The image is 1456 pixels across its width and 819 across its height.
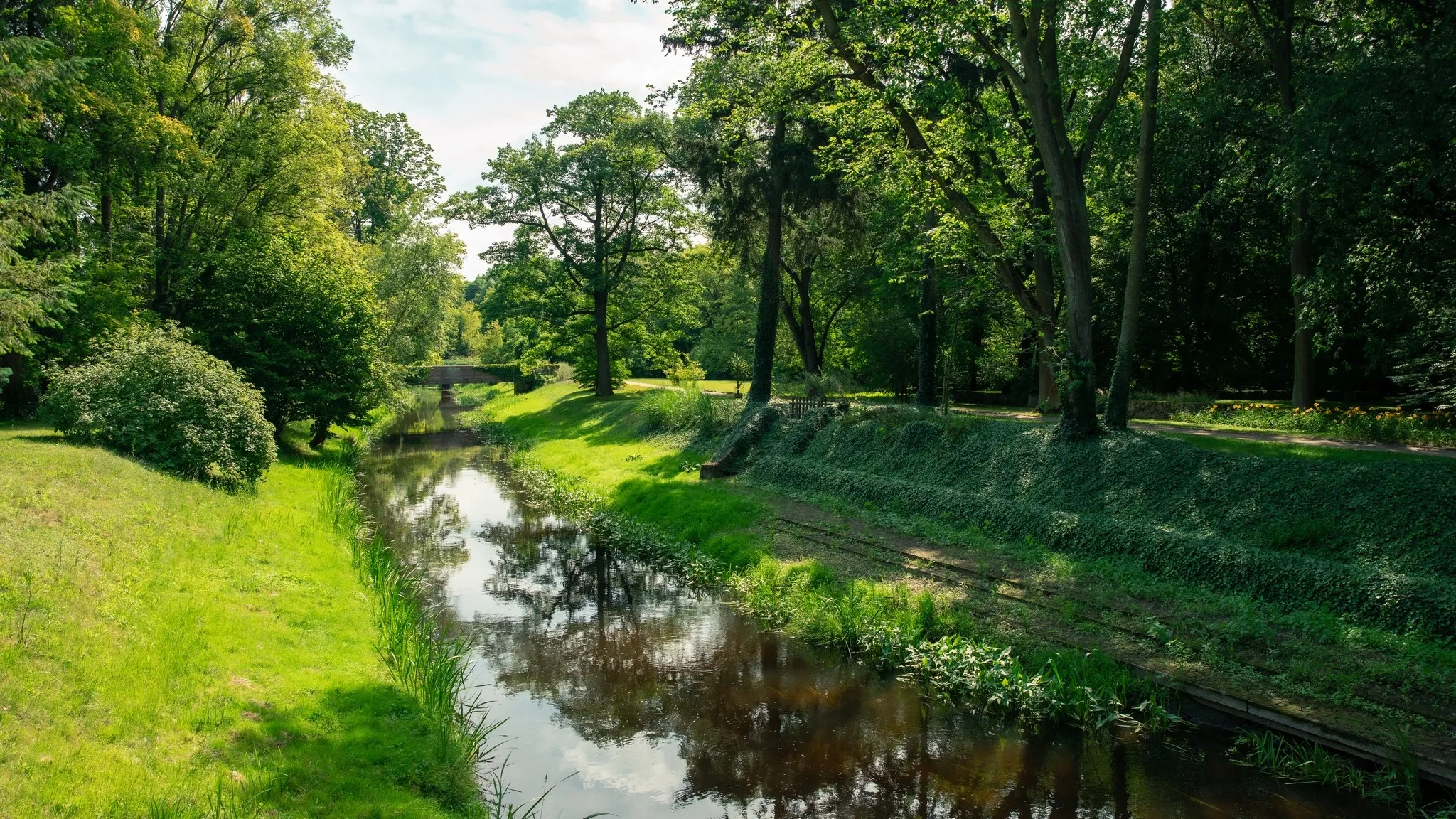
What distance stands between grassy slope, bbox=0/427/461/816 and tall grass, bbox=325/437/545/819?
241 millimetres

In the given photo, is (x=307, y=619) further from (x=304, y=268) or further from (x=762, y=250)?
(x=762, y=250)

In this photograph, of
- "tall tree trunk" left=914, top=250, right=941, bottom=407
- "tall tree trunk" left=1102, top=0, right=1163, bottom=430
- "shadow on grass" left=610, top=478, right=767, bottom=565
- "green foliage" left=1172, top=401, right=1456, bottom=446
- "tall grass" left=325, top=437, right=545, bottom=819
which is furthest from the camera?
"tall tree trunk" left=914, top=250, right=941, bottom=407

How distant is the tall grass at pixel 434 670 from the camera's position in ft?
24.8

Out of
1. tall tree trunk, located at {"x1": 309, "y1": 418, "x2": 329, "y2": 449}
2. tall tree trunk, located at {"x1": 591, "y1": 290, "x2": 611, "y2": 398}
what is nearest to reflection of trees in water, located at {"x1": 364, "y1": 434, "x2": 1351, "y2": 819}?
tall tree trunk, located at {"x1": 309, "y1": 418, "x2": 329, "y2": 449}

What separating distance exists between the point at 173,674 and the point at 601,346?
34.1 metres

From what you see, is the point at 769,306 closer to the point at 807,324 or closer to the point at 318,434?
the point at 807,324

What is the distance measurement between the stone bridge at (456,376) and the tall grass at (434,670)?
58.2 meters

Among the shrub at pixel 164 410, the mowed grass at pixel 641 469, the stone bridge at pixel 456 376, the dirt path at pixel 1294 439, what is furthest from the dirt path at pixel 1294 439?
the stone bridge at pixel 456 376

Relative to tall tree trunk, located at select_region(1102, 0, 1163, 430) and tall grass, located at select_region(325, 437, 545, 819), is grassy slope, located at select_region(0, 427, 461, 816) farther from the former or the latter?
tall tree trunk, located at select_region(1102, 0, 1163, 430)

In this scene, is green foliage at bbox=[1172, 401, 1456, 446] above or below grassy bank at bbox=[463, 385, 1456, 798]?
above

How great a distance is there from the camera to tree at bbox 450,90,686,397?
38094 millimetres

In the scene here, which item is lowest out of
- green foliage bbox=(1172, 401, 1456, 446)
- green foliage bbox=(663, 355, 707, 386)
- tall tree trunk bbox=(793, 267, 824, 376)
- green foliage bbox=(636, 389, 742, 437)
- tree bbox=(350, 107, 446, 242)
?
green foliage bbox=(636, 389, 742, 437)

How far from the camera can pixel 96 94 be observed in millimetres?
18438

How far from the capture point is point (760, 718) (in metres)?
9.05
